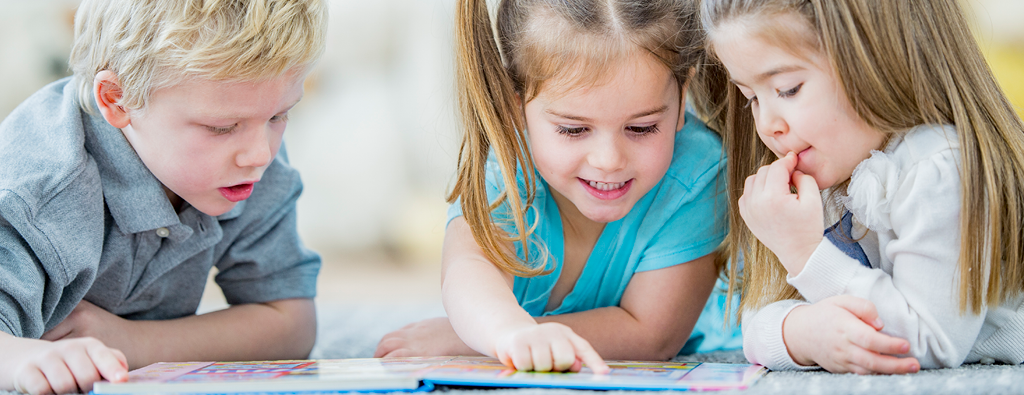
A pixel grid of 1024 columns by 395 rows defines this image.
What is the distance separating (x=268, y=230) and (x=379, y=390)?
574 mm

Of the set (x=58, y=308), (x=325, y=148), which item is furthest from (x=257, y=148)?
(x=325, y=148)

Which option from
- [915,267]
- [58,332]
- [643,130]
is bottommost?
[58,332]

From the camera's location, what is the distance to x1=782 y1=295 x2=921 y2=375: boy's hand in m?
0.74

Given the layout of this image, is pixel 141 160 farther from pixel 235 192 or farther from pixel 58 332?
pixel 58 332

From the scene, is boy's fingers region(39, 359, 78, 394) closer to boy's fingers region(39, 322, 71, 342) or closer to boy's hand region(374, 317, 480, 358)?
boy's fingers region(39, 322, 71, 342)

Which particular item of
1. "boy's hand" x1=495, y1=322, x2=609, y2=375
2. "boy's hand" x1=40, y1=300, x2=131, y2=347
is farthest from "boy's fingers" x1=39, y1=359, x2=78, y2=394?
"boy's hand" x1=495, y1=322, x2=609, y2=375

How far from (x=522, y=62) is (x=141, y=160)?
1.62ft

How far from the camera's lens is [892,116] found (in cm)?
78

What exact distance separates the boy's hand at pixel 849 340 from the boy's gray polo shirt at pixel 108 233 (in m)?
0.75

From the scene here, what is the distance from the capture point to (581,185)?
99 centimetres

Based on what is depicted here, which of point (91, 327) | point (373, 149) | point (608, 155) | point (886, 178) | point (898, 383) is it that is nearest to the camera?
point (898, 383)

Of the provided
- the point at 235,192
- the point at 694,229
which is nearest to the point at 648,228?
the point at 694,229

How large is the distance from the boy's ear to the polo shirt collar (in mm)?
34

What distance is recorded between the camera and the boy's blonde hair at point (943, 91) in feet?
2.43
